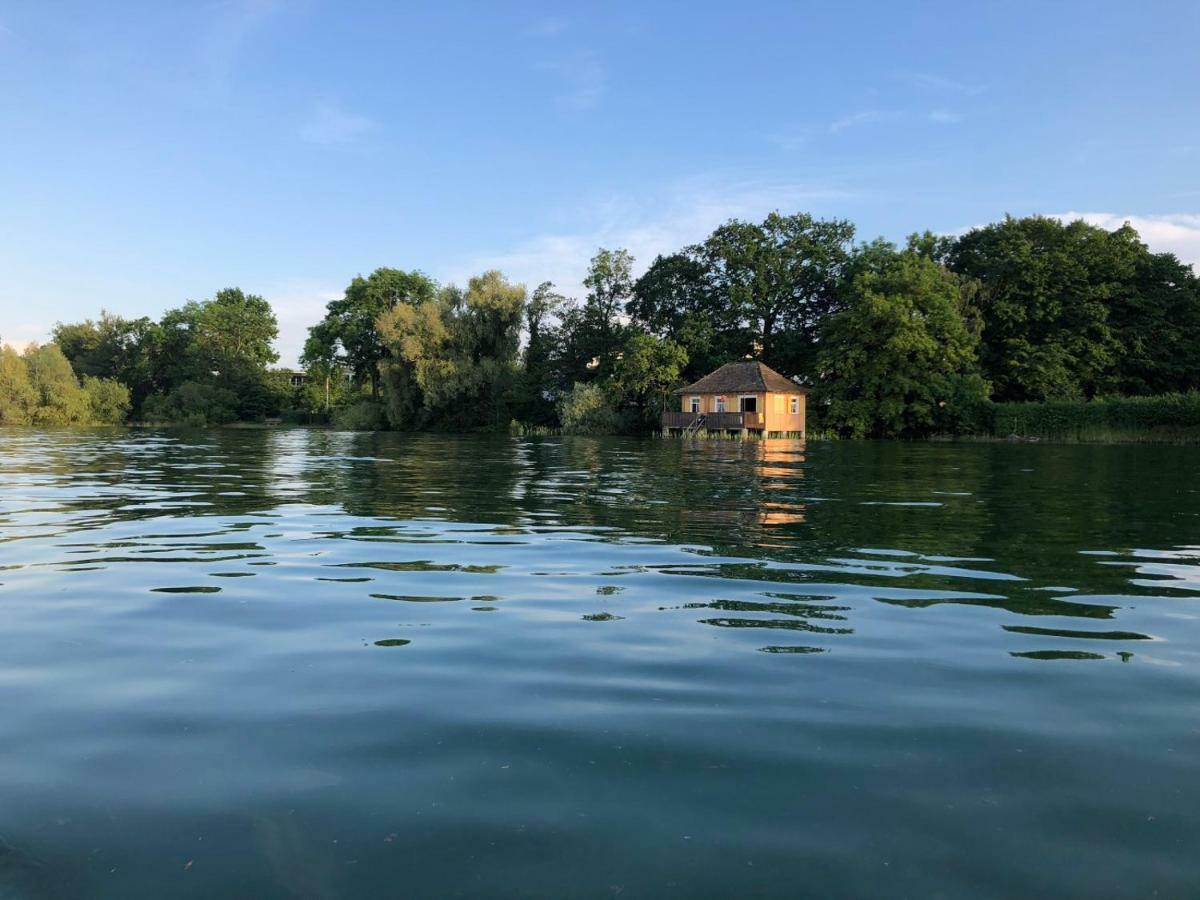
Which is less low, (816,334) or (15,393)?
(816,334)

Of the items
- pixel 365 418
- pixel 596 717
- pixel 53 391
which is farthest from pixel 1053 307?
pixel 53 391

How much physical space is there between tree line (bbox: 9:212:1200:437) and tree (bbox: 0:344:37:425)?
375 mm

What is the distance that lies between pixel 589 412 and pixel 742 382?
38.9 feet

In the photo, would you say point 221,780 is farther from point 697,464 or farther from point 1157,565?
point 697,464

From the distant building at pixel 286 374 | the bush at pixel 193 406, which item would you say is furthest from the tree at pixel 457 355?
the distant building at pixel 286 374

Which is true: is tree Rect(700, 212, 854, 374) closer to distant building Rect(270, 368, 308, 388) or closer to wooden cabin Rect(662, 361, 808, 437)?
wooden cabin Rect(662, 361, 808, 437)

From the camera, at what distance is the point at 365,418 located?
74562 millimetres

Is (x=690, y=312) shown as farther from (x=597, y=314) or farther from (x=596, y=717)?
(x=596, y=717)

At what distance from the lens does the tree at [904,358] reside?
54.2 meters

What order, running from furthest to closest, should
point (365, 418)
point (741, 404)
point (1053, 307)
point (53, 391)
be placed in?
point (365, 418) → point (53, 391) → point (741, 404) → point (1053, 307)

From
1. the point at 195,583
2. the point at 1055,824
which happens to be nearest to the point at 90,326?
the point at 195,583

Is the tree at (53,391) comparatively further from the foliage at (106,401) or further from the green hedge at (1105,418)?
the green hedge at (1105,418)

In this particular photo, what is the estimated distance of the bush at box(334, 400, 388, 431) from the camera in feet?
244

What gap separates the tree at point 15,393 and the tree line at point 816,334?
375mm
